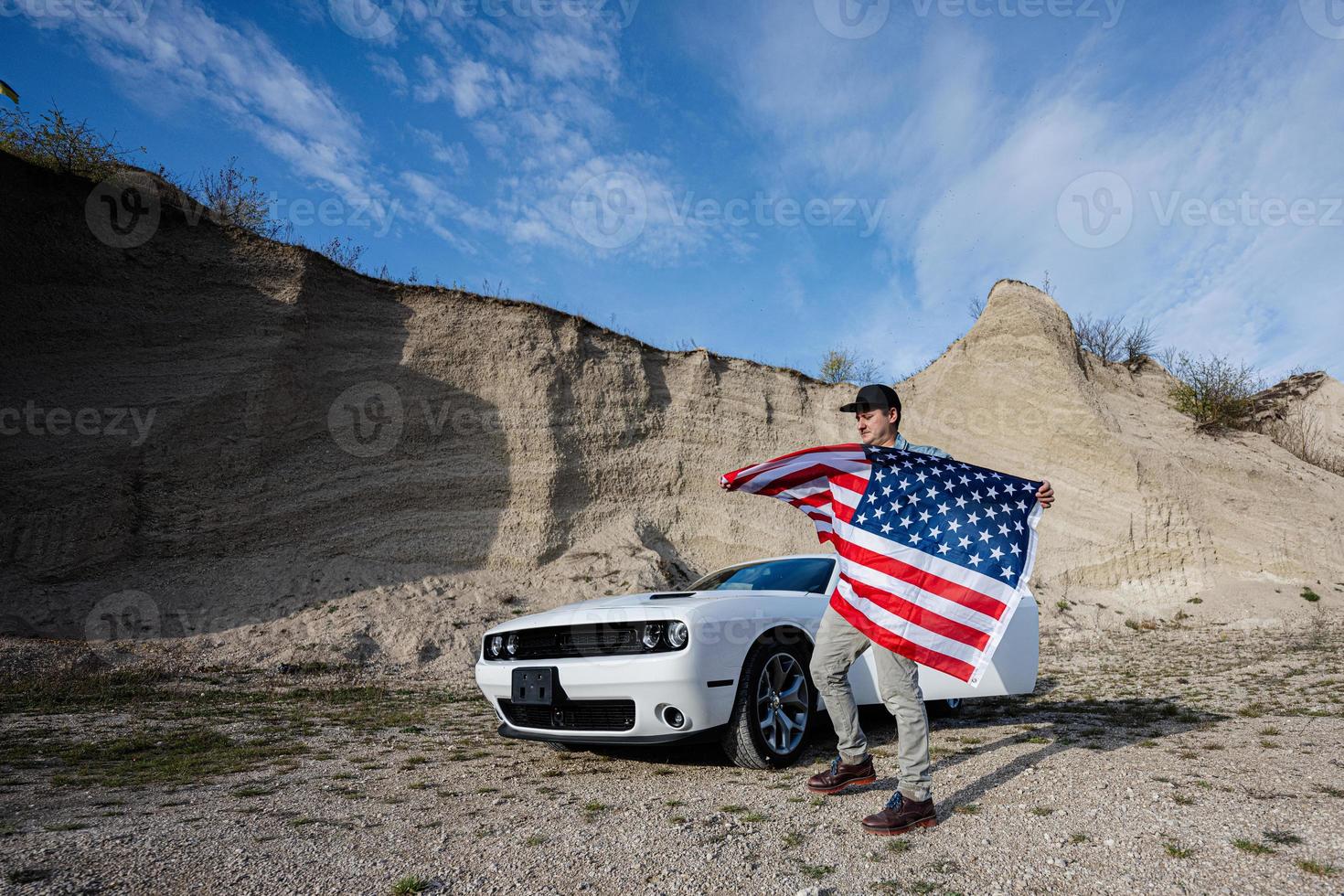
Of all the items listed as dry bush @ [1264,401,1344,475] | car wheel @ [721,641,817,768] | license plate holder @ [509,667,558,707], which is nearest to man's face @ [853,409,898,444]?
car wheel @ [721,641,817,768]

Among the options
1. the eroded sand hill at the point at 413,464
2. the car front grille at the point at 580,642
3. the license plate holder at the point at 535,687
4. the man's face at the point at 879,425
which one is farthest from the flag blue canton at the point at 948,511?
the eroded sand hill at the point at 413,464

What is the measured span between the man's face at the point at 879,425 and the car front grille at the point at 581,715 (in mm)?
1942

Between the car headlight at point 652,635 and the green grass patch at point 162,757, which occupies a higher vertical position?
the car headlight at point 652,635

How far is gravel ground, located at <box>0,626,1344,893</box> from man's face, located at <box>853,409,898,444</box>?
5.85 ft

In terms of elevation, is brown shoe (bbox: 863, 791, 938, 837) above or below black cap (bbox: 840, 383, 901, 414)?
below

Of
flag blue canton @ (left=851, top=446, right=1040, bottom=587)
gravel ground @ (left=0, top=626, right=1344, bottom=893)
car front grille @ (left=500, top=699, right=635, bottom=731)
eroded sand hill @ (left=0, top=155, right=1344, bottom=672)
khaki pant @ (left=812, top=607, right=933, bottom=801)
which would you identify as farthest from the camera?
eroded sand hill @ (left=0, top=155, right=1344, bottom=672)

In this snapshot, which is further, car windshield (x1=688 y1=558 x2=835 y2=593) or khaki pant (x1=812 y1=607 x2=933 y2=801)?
car windshield (x1=688 y1=558 x2=835 y2=593)

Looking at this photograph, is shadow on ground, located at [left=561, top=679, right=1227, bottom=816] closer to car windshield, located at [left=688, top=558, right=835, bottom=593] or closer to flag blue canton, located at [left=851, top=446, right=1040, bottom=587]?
car windshield, located at [left=688, top=558, right=835, bottom=593]

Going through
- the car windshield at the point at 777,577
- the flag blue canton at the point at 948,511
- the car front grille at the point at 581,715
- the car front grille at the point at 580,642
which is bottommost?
the car front grille at the point at 581,715

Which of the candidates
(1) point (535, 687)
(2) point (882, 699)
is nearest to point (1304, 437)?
(2) point (882, 699)

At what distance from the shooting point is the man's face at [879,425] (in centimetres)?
377

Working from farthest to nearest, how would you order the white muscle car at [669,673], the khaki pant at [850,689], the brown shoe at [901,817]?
the white muscle car at [669,673] < the khaki pant at [850,689] < the brown shoe at [901,817]

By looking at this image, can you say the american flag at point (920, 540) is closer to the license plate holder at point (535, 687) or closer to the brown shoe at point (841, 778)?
the brown shoe at point (841, 778)

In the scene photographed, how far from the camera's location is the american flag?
351cm
